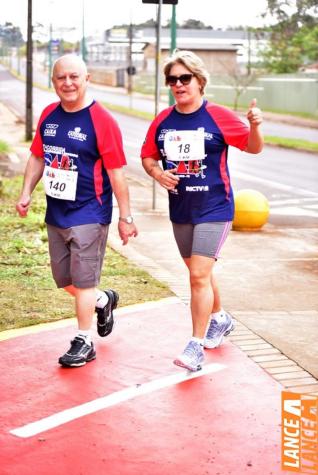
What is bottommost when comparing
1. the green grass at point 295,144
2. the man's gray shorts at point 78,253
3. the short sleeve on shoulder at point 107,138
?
the green grass at point 295,144

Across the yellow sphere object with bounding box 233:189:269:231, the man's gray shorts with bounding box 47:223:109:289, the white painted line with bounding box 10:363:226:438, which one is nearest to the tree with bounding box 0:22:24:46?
the yellow sphere object with bounding box 233:189:269:231

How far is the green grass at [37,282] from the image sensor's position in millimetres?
6895

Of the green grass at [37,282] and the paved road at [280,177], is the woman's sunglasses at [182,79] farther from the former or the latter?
the paved road at [280,177]

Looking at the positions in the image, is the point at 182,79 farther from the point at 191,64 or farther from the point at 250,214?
the point at 250,214

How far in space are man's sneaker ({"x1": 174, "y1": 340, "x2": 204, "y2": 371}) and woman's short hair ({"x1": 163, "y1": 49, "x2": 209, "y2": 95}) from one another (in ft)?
5.12

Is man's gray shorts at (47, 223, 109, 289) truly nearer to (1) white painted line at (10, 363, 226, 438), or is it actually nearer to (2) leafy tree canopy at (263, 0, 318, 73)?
(1) white painted line at (10, 363, 226, 438)

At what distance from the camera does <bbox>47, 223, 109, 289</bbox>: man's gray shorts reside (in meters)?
5.63

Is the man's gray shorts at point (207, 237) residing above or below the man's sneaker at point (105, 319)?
above

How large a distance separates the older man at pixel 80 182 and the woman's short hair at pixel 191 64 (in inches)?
19.6

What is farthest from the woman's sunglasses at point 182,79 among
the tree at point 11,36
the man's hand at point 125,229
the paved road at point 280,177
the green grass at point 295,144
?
the tree at point 11,36

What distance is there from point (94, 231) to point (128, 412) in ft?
4.21

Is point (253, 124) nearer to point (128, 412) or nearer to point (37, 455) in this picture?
point (128, 412)

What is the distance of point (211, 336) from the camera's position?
6051 millimetres

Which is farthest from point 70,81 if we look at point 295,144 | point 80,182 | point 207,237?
point 295,144
